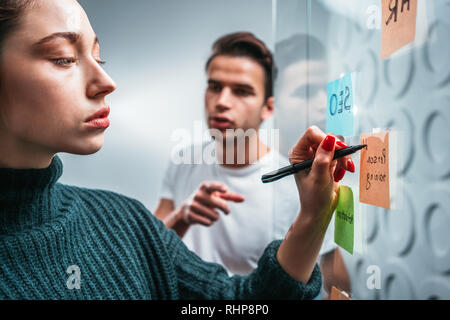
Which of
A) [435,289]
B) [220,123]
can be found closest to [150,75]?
[220,123]

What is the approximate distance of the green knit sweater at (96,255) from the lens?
1.28 ft

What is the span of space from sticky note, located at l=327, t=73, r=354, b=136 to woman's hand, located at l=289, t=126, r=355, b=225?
2cm

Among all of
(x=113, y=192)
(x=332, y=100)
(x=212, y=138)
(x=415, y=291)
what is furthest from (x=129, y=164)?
(x=415, y=291)

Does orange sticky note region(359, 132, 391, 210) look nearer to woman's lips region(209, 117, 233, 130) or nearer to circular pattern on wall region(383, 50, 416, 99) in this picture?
circular pattern on wall region(383, 50, 416, 99)

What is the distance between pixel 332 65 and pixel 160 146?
30cm

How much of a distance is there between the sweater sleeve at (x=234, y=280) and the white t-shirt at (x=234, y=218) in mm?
133

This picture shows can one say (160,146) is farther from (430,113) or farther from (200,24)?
(430,113)

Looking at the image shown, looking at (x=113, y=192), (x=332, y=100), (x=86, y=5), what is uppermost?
(x=86, y=5)

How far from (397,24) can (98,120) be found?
30 centimetres

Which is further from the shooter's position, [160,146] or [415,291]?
[160,146]

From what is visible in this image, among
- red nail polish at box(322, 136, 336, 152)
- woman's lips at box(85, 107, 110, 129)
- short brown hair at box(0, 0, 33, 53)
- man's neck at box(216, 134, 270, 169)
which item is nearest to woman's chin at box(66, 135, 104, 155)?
woman's lips at box(85, 107, 110, 129)

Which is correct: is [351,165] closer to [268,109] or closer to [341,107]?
[341,107]

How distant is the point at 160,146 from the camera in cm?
63

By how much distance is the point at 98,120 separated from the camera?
38 cm
